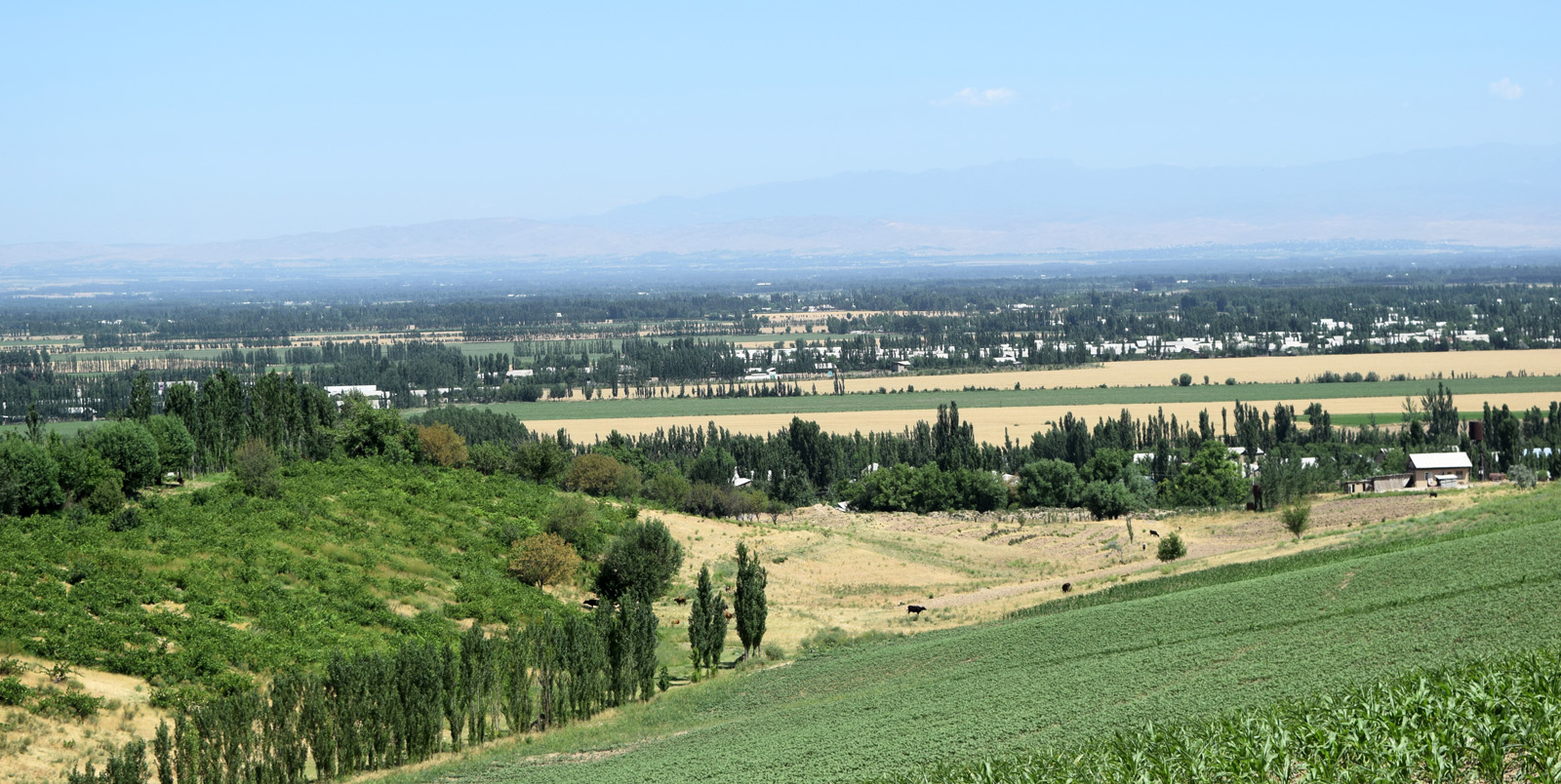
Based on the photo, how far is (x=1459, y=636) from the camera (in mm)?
24375

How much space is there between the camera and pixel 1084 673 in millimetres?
28734

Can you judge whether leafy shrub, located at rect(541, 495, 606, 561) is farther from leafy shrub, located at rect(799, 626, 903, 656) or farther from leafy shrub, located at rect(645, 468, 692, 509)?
leafy shrub, located at rect(645, 468, 692, 509)

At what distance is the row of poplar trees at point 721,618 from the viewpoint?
40031 millimetres

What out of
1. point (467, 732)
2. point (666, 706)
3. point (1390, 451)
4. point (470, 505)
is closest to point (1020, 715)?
point (666, 706)

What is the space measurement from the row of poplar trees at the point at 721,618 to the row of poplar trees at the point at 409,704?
2.71 metres

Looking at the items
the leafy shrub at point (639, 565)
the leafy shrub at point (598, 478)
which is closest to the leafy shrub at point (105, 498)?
the leafy shrub at point (639, 565)

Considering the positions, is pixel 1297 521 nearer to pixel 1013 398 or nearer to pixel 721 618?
pixel 721 618

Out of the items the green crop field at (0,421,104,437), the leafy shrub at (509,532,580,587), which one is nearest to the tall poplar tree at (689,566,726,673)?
the leafy shrub at (509,532,580,587)

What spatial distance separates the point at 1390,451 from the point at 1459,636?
6951 cm

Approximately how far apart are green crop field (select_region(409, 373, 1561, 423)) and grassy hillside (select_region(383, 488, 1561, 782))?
90490 millimetres

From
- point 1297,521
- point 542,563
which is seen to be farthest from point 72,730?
point 1297,521

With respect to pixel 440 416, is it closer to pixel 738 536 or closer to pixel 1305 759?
pixel 738 536

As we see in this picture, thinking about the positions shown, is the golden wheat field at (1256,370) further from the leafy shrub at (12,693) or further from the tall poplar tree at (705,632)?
the leafy shrub at (12,693)

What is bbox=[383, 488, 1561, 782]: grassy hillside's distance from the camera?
79.1ft
